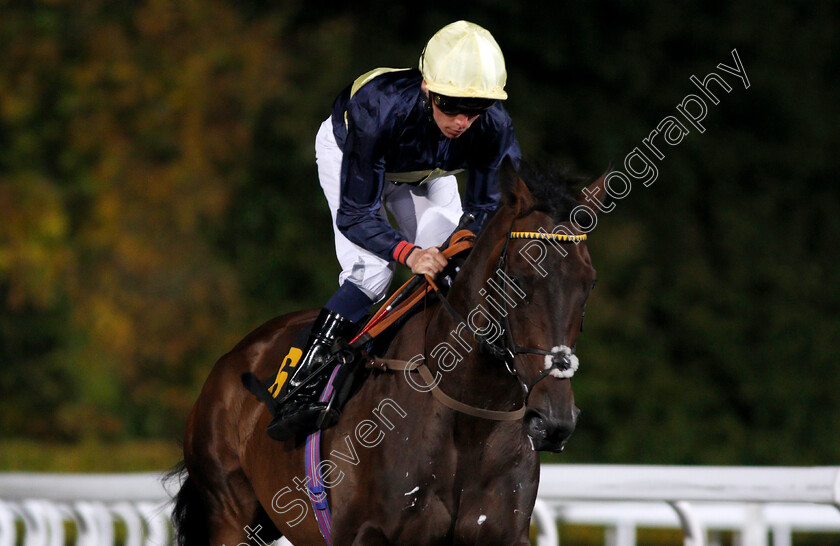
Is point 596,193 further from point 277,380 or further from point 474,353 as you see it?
point 277,380

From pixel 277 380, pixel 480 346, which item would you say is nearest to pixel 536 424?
pixel 480 346

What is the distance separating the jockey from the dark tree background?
8.27 m

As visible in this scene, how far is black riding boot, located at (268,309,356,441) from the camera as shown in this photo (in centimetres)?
371

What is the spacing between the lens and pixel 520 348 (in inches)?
115

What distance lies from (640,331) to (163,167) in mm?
5958

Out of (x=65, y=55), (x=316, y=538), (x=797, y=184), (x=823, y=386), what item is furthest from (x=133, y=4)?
(x=316, y=538)

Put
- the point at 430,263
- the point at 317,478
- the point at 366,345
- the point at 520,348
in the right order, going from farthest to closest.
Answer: the point at 366,345 < the point at 317,478 < the point at 430,263 < the point at 520,348

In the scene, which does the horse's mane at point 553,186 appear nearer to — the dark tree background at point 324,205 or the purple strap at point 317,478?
the purple strap at point 317,478

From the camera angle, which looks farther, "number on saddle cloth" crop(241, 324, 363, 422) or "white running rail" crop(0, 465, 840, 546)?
"white running rail" crop(0, 465, 840, 546)

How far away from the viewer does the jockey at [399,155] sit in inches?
135

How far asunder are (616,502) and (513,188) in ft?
8.64

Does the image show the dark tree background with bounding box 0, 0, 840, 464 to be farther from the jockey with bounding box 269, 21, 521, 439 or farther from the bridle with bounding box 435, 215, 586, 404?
the bridle with bounding box 435, 215, 586, 404

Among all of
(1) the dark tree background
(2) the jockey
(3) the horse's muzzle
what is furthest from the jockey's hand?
(1) the dark tree background

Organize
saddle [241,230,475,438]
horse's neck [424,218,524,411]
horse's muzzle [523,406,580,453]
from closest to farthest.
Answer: horse's muzzle [523,406,580,453], horse's neck [424,218,524,411], saddle [241,230,475,438]
